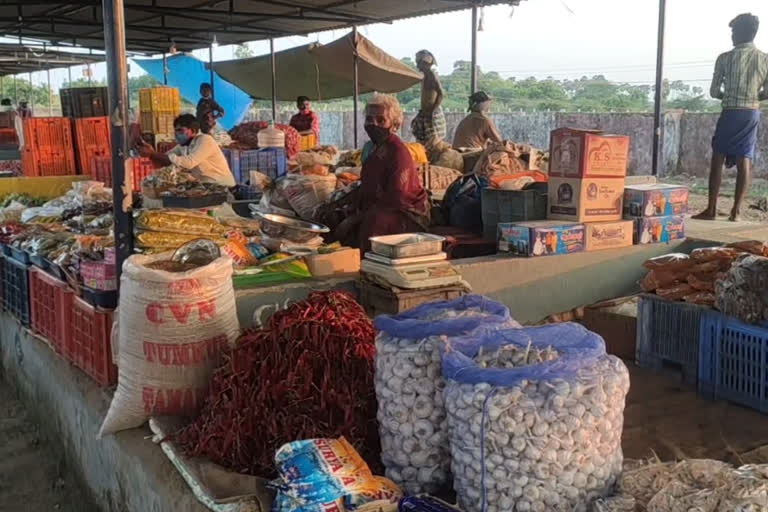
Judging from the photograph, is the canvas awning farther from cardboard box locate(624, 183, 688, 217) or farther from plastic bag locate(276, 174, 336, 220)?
cardboard box locate(624, 183, 688, 217)

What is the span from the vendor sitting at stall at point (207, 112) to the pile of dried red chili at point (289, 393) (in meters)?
5.12

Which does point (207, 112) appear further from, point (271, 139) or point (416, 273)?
point (416, 273)

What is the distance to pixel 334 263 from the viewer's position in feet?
13.0

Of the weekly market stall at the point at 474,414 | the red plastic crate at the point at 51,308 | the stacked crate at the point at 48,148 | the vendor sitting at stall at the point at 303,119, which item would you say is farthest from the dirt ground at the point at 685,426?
the vendor sitting at stall at the point at 303,119

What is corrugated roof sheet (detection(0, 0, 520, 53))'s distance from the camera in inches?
427

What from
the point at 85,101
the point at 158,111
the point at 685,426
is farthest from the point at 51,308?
the point at 158,111

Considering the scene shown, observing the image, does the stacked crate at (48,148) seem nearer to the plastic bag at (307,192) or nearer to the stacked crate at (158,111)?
the stacked crate at (158,111)

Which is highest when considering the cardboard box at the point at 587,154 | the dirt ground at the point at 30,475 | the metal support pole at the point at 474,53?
the metal support pole at the point at 474,53

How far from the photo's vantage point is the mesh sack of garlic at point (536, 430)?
6.17ft

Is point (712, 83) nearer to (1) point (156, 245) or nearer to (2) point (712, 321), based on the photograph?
(2) point (712, 321)

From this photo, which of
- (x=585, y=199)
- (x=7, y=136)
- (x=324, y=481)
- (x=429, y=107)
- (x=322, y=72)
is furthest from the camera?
(x=322, y=72)

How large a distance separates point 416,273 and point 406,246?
14 cm

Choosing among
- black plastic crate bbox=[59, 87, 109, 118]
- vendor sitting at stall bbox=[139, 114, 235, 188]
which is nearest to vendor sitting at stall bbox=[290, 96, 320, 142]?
black plastic crate bbox=[59, 87, 109, 118]

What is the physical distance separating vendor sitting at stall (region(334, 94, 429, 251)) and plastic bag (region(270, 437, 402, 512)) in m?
2.79
